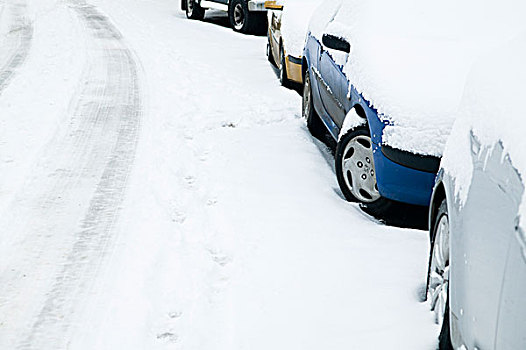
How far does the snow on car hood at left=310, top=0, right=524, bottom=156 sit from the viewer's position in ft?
15.2

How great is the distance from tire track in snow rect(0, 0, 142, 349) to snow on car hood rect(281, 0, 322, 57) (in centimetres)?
195

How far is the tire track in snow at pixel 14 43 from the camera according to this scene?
9.83 meters

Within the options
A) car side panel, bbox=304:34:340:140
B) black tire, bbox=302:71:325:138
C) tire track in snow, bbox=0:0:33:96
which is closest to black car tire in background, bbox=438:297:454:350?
car side panel, bbox=304:34:340:140

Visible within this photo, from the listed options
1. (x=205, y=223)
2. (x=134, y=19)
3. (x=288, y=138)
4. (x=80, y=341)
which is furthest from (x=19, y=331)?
(x=134, y=19)

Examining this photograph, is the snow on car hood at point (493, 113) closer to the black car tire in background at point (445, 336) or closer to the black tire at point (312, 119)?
the black car tire in background at point (445, 336)

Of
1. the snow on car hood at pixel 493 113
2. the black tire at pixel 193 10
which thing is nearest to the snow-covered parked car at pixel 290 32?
the snow on car hood at pixel 493 113

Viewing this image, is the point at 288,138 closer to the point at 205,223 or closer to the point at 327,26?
the point at 327,26

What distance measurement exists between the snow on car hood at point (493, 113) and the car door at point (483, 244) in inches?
2.2

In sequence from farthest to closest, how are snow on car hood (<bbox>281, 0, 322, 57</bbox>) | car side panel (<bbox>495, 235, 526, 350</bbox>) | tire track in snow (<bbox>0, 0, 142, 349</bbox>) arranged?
snow on car hood (<bbox>281, 0, 322, 57</bbox>), tire track in snow (<bbox>0, 0, 142, 349</bbox>), car side panel (<bbox>495, 235, 526, 350</bbox>)

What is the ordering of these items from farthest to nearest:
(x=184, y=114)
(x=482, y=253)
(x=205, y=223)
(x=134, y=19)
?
(x=134, y=19), (x=184, y=114), (x=205, y=223), (x=482, y=253)

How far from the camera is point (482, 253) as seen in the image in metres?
2.63

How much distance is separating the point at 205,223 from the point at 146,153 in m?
1.72

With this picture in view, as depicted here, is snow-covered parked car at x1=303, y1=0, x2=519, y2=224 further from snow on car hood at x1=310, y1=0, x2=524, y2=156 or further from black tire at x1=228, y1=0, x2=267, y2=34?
black tire at x1=228, y1=0, x2=267, y2=34

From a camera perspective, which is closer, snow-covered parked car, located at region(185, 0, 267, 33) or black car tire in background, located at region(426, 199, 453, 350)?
black car tire in background, located at region(426, 199, 453, 350)
